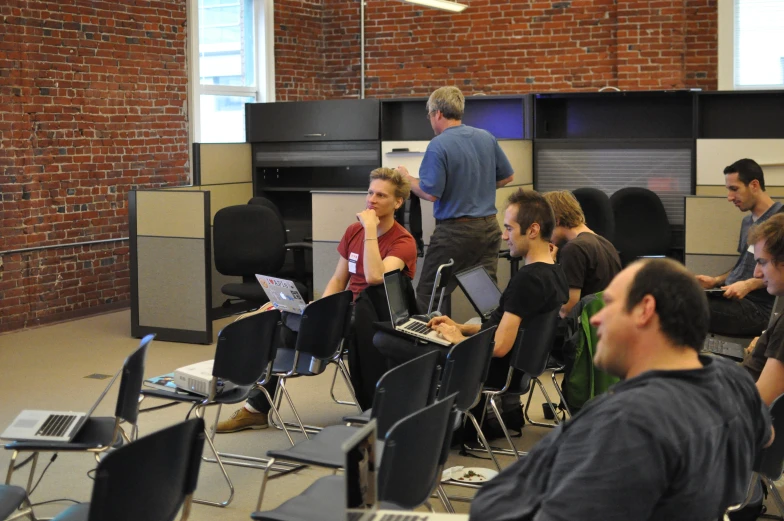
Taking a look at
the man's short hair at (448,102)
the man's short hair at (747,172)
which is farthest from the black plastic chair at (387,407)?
the man's short hair at (448,102)

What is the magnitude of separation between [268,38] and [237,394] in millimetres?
6416

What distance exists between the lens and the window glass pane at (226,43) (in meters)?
8.97

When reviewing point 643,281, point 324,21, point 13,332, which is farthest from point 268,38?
point 643,281

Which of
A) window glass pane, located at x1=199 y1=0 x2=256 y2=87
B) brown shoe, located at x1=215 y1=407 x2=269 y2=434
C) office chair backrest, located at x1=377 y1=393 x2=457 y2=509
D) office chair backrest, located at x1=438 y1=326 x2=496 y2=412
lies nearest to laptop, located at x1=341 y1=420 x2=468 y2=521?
office chair backrest, located at x1=377 y1=393 x2=457 y2=509

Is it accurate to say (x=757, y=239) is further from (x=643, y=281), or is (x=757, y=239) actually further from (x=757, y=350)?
(x=643, y=281)

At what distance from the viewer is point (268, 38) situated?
9.52m

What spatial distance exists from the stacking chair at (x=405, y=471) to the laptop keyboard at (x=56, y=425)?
1018 mm

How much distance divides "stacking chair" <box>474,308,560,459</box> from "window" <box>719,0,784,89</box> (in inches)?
218

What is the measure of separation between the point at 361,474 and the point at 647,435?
1.69 feet

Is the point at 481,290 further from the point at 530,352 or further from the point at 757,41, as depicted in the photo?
the point at 757,41

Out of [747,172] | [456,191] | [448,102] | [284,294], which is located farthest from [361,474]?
[448,102]

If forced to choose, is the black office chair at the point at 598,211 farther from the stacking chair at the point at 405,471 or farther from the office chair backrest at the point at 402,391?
the stacking chair at the point at 405,471

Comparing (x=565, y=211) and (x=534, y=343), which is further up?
(x=565, y=211)

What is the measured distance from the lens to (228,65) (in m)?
9.27
